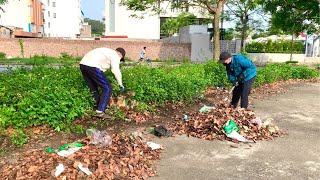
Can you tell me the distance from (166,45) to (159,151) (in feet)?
82.3

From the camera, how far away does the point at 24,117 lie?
5004 millimetres

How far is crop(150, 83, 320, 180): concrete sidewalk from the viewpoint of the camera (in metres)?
4.04

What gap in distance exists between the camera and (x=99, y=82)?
5.79 metres

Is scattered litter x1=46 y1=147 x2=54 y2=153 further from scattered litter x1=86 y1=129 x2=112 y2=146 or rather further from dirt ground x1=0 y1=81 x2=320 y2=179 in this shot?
scattered litter x1=86 y1=129 x2=112 y2=146

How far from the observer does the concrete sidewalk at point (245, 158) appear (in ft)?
13.2

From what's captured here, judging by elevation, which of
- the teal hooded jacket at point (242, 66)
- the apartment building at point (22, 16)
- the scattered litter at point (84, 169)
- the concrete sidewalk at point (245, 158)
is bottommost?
the concrete sidewalk at point (245, 158)

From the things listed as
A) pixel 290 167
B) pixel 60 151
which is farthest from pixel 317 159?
pixel 60 151

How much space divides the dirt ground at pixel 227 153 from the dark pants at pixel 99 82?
1.15ft

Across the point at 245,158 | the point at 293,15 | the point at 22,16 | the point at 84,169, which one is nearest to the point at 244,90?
the point at 245,158

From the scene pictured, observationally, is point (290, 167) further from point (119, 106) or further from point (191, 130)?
point (119, 106)

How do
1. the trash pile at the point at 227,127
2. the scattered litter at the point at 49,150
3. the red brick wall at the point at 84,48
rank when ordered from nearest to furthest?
the scattered litter at the point at 49,150, the trash pile at the point at 227,127, the red brick wall at the point at 84,48

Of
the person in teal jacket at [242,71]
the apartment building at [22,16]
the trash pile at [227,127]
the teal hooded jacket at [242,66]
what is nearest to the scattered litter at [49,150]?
the trash pile at [227,127]

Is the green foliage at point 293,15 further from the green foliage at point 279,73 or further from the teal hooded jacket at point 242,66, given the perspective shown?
the teal hooded jacket at point 242,66

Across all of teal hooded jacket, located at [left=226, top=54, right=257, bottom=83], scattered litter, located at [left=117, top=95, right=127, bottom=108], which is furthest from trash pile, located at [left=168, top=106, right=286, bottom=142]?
scattered litter, located at [left=117, top=95, right=127, bottom=108]
